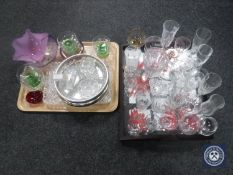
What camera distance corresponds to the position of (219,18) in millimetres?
1614

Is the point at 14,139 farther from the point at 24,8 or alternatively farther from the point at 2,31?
the point at 24,8

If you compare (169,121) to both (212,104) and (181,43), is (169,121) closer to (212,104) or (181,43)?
(212,104)

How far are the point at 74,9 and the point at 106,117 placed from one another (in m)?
0.69

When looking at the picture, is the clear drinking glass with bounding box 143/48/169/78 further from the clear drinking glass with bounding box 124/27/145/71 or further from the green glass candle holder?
the green glass candle holder

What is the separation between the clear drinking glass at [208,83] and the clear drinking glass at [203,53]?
8 cm

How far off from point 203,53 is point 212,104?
237 mm

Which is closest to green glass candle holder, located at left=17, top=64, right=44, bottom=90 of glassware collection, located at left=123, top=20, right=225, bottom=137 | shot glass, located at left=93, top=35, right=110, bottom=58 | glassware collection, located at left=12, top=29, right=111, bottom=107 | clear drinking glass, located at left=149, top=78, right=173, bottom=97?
glassware collection, located at left=12, top=29, right=111, bottom=107

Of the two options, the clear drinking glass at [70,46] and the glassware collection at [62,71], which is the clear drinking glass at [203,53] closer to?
the glassware collection at [62,71]

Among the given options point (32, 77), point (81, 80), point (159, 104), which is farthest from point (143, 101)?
point (32, 77)

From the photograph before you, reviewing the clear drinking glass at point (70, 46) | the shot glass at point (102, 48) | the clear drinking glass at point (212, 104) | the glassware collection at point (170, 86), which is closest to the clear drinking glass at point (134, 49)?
the glassware collection at point (170, 86)

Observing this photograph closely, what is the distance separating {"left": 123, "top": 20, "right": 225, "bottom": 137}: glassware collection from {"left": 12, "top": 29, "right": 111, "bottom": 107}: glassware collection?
0.13 m

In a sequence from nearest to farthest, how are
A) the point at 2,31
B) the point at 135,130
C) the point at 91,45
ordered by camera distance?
the point at 135,130 < the point at 91,45 < the point at 2,31

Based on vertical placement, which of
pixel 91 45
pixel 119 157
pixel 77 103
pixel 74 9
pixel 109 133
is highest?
pixel 74 9

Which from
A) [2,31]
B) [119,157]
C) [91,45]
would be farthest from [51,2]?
[119,157]
